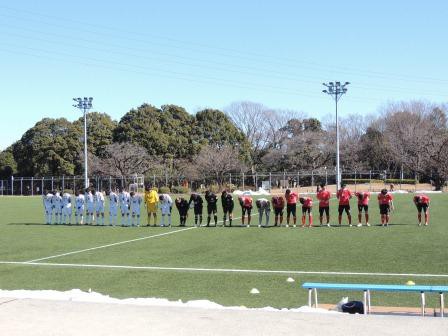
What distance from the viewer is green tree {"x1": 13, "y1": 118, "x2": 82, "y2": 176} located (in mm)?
77938

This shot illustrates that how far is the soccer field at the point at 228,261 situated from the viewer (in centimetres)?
1200

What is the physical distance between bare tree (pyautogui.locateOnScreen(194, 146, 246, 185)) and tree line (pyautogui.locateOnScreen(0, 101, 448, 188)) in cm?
12

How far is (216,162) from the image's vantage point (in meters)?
73.1

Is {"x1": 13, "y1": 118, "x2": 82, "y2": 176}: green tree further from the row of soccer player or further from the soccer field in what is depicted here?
the soccer field

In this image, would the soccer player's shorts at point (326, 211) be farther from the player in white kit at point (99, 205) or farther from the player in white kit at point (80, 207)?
the player in white kit at point (80, 207)

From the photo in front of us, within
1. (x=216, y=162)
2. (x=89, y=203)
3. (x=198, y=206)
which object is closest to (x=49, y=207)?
(x=89, y=203)

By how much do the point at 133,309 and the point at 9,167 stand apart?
83.9 metres

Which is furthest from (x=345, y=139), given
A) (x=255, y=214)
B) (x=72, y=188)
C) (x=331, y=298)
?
(x=331, y=298)

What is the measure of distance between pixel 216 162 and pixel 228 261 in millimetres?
57377

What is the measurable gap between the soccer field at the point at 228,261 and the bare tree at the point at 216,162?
48.2m

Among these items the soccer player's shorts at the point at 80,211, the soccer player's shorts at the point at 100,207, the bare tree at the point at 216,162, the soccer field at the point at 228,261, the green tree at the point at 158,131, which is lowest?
the soccer field at the point at 228,261

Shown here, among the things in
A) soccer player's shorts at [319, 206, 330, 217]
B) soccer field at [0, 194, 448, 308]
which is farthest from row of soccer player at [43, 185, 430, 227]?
soccer field at [0, 194, 448, 308]

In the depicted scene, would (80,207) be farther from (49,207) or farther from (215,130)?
(215,130)

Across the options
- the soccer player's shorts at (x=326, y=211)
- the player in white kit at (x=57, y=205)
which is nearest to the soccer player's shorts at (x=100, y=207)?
the player in white kit at (x=57, y=205)
